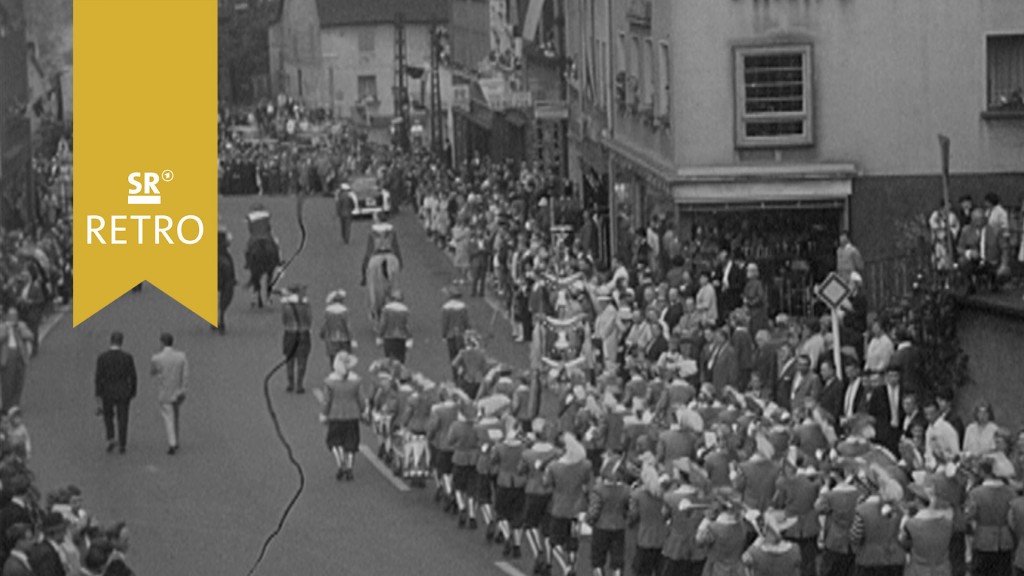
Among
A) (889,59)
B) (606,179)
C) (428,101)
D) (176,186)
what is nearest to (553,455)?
(176,186)

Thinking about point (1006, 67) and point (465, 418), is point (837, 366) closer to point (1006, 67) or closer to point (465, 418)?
point (465, 418)

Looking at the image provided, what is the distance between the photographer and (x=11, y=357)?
106 feet

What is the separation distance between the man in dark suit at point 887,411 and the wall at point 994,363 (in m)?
2.12

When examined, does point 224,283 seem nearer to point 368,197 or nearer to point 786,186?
point 786,186

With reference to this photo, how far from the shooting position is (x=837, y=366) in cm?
2836

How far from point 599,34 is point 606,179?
3.54 m

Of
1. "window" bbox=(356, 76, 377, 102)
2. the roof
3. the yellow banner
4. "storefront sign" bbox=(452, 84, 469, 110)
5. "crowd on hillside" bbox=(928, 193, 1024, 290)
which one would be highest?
the roof

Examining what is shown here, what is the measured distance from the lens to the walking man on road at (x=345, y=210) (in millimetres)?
57844

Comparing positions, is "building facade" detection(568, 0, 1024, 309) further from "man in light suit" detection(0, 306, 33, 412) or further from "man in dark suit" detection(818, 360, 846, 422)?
"man in light suit" detection(0, 306, 33, 412)

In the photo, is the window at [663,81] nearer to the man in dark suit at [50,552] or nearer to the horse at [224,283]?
the horse at [224,283]

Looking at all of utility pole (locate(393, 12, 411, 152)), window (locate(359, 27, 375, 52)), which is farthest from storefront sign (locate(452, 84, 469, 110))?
window (locate(359, 27, 375, 52))

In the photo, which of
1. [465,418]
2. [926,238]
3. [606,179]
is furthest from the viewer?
[606,179]

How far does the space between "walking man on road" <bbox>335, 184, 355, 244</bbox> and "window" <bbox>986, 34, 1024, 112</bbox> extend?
2067cm

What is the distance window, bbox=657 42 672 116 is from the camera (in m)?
44.2
